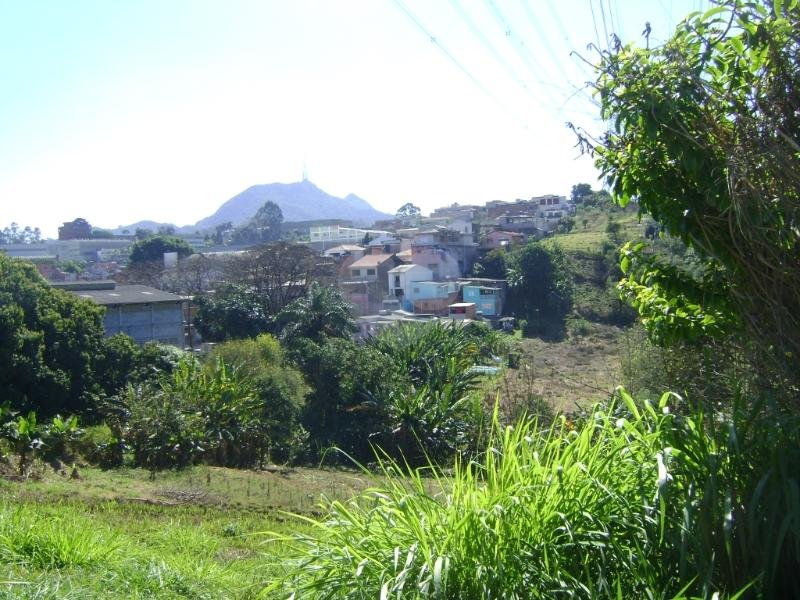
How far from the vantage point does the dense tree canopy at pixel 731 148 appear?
3.62 metres

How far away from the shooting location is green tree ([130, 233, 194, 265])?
55156 millimetres

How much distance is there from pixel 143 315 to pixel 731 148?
30.3 meters

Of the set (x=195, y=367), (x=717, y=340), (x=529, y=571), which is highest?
(x=717, y=340)

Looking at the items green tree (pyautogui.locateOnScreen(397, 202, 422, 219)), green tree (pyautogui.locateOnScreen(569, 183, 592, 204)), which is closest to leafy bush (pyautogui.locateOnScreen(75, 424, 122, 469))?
green tree (pyautogui.locateOnScreen(569, 183, 592, 204))

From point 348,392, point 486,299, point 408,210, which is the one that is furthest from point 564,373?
point 408,210

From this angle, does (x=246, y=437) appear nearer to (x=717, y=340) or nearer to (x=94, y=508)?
(x=94, y=508)

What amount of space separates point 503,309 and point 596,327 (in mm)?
6822

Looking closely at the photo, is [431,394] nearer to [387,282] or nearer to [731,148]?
[731,148]

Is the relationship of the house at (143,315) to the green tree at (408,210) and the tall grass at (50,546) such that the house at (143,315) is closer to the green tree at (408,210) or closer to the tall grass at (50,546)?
the tall grass at (50,546)

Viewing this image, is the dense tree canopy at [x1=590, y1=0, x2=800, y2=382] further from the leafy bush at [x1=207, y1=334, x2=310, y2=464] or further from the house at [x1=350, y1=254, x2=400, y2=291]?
the house at [x1=350, y1=254, x2=400, y2=291]

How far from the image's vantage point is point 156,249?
56.2 meters

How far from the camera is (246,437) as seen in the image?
19250 mm

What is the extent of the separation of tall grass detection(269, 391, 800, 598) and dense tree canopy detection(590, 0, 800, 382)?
2.28 feet

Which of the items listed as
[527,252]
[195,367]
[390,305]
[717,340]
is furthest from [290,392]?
[390,305]
